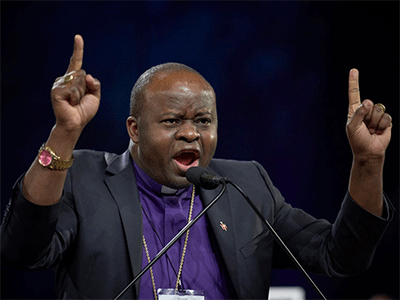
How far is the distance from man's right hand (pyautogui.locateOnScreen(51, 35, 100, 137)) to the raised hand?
31.5 inches

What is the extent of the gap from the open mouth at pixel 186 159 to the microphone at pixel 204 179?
346mm

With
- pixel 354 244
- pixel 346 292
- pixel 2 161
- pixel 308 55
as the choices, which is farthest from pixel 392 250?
pixel 2 161

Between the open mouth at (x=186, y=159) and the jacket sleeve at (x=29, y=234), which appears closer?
the jacket sleeve at (x=29, y=234)

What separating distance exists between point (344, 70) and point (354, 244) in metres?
1.52

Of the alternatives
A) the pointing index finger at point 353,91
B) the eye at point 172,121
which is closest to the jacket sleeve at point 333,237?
the pointing index finger at point 353,91

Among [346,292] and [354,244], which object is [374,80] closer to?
[346,292]

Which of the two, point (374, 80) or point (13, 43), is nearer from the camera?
point (13, 43)

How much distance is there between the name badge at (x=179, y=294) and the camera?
1.82m

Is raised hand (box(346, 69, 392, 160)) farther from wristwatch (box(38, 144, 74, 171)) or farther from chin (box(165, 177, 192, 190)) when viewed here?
wristwatch (box(38, 144, 74, 171))

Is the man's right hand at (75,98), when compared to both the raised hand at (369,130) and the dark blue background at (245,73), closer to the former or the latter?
the raised hand at (369,130)

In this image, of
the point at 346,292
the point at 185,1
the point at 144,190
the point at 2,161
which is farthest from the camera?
the point at 346,292

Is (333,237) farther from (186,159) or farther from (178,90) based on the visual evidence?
(178,90)

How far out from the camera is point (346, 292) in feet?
10.7

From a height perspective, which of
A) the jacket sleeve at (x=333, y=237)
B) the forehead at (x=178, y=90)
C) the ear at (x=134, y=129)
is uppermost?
the forehead at (x=178, y=90)
